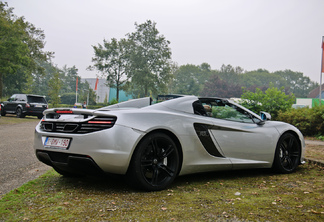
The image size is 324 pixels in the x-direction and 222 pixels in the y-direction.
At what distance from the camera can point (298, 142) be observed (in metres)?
5.72

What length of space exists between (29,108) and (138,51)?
110 ft

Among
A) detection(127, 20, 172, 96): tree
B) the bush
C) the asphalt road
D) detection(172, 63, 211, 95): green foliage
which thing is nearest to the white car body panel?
the asphalt road

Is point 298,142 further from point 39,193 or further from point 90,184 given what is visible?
point 39,193

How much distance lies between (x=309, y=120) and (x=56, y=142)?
1179 cm

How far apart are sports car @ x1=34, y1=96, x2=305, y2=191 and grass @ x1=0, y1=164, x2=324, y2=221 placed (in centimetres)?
24

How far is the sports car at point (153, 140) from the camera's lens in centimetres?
373

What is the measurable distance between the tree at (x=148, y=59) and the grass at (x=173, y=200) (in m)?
49.0

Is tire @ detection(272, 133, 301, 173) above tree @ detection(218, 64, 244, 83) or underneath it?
underneath

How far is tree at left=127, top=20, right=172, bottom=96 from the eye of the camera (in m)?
53.8

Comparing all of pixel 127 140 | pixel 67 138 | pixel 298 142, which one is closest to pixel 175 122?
pixel 127 140

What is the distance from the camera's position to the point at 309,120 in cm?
1331

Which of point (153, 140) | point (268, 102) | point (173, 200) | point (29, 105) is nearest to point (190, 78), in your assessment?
point (29, 105)

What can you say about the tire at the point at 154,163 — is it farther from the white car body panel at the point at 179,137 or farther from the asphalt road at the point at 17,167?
the asphalt road at the point at 17,167

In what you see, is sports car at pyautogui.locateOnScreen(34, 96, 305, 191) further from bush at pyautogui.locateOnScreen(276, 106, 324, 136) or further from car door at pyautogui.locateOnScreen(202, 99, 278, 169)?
bush at pyautogui.locateOnScreen(276, 106, 324, 136)
